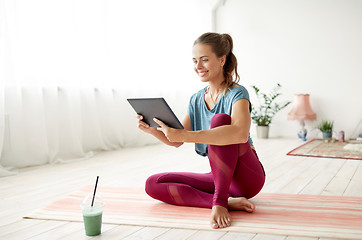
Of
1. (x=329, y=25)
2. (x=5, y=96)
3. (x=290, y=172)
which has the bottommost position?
(x=290, y=172)

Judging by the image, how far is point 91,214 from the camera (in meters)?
1.51

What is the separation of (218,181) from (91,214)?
1.81 feet

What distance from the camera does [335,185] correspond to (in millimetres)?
2396

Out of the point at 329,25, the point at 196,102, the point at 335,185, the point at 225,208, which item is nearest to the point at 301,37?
the point at 329,25

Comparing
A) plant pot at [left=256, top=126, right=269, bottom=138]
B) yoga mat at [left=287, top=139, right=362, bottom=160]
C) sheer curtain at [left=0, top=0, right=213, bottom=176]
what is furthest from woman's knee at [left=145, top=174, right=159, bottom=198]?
plant pot at [left=256, top=126, right=269, bottom=138]

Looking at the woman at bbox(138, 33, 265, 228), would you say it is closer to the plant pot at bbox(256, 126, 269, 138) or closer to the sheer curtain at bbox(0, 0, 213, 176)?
the sheer curtain at bbox(0, 0, 213, 176)

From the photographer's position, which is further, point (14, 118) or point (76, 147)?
point (76, 147)

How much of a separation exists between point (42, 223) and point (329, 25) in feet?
14.9

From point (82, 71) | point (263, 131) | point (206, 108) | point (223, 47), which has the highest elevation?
point (223, 47)

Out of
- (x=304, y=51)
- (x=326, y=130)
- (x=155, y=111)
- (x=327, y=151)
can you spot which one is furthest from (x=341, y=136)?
(x=155, y=111)

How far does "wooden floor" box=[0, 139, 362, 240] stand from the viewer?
157 cm

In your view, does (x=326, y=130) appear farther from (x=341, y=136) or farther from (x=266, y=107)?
(x=266, y=107)

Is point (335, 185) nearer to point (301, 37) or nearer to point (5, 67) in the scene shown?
point (5, 67)

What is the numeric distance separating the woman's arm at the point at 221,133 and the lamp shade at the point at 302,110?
355 centimetres
